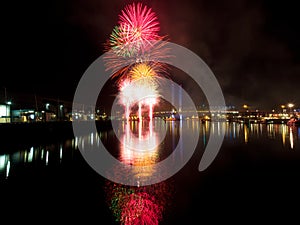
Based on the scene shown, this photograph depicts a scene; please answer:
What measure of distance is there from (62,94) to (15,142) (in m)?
32.4

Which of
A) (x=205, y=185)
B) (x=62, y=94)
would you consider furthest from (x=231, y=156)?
(x=62, y=94)

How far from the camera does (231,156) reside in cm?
1105

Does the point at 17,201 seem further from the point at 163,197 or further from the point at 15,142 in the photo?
the point at 15,142

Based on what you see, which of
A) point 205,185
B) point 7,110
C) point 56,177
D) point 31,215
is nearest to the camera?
point 31,215

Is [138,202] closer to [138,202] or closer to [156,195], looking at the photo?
[138,202]

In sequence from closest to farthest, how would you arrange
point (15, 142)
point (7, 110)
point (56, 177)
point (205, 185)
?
1. point (205, 185)
2. point (56, 177)
3. point (15, 142)
4. point (7, 110)

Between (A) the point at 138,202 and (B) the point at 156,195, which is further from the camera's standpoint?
(B) the point at 156,195

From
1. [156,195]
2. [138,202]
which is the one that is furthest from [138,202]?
[156,195]

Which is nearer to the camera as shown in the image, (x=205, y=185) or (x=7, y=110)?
(x=205, y=185)

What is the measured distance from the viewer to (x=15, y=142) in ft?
55.9

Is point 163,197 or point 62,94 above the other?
point 62,94

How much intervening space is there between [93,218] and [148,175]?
11.2 feet

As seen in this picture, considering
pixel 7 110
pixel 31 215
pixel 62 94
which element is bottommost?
pixel 31 215

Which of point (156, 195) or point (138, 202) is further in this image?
point (156, 195)
